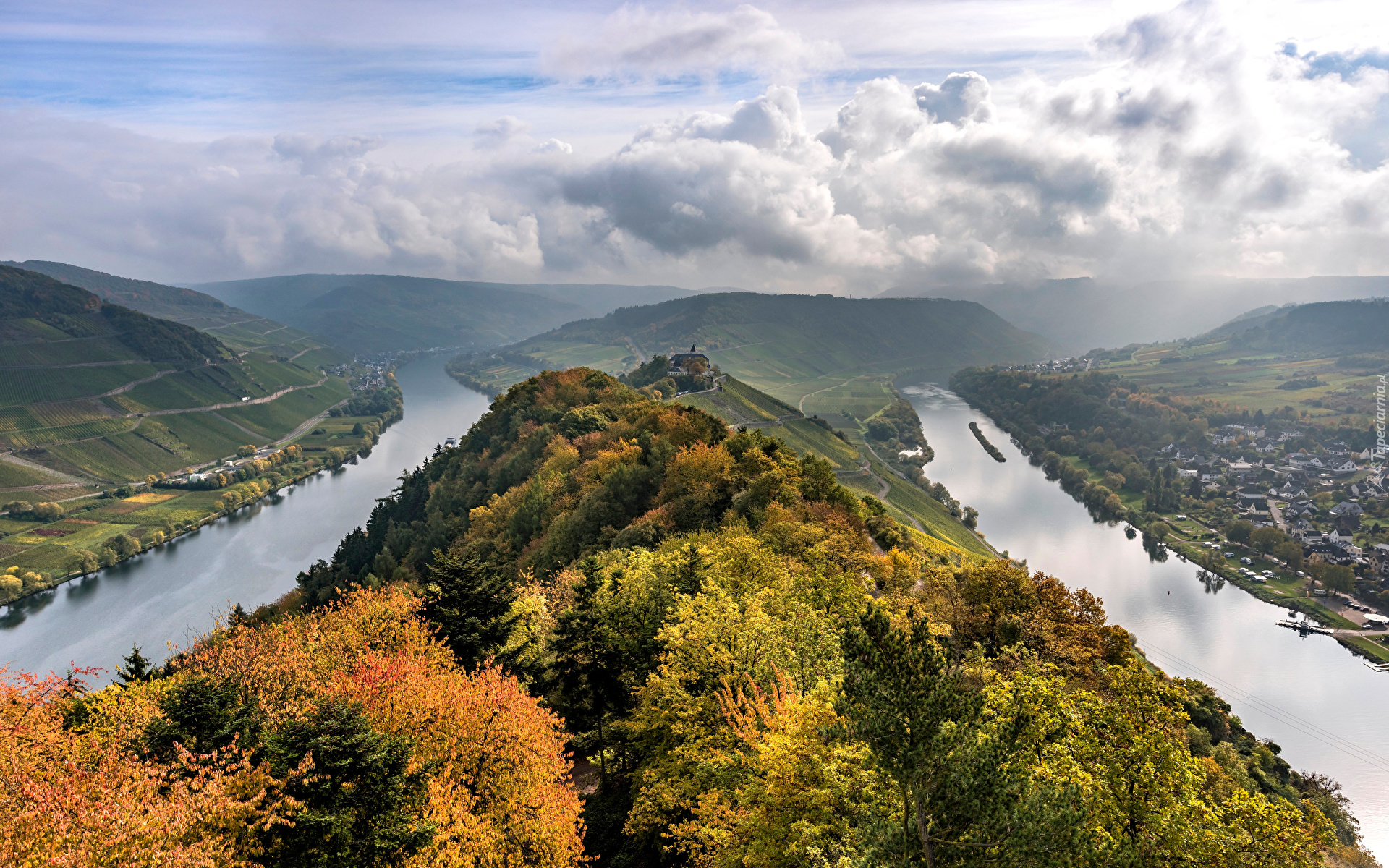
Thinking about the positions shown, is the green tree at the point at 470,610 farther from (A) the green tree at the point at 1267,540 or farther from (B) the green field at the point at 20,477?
(B) the green field at the point at 20,477

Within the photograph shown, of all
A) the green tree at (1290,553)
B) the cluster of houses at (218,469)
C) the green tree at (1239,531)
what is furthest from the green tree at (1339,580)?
the cluster of houses at (218,469)

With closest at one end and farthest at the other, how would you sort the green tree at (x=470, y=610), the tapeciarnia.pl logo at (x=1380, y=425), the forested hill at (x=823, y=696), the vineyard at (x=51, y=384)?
the forested hill at (x=823, y=696) < the green tree at (x=470, y=610) < the tapeciarnia.pl logo at (x=1380, y=425) < the vineyard at (x=51, y=384)

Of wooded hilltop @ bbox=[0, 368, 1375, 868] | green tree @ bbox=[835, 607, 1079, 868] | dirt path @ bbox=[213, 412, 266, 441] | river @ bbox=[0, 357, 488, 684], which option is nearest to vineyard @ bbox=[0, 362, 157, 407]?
dirt path @ bbox=[213, 412, 266, 441]

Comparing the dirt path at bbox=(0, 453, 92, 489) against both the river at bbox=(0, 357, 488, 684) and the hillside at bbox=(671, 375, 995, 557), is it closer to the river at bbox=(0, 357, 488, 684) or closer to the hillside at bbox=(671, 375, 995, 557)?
the river at bbox=(0, 357, 488, 684)

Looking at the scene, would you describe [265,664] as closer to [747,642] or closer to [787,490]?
[747,642]

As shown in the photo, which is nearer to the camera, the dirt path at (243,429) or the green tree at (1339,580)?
the green tree at (1339,580)

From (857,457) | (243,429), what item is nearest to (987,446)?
(857,457)

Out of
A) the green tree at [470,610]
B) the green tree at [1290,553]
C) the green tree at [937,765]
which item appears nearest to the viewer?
the green tree at [937,765]
